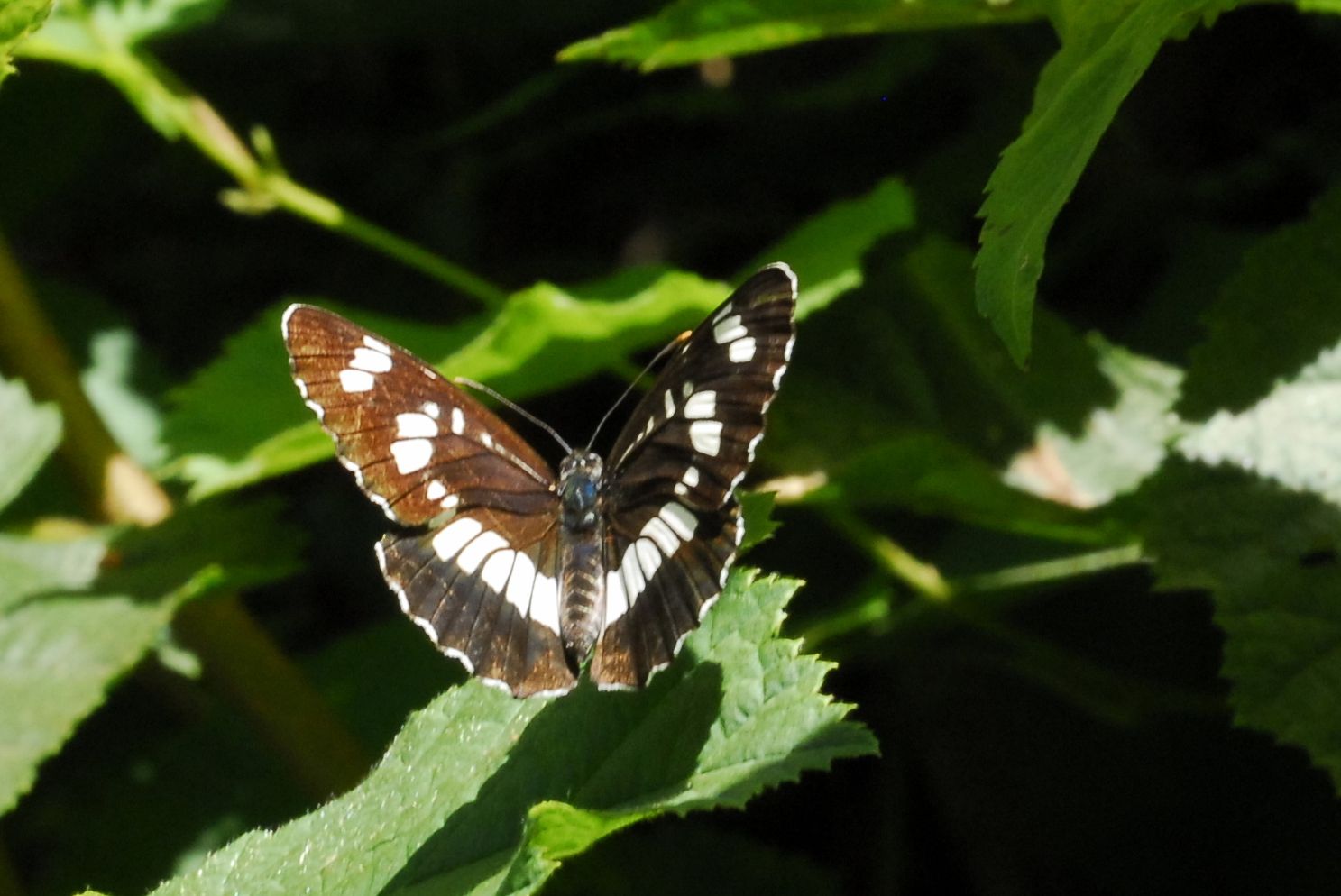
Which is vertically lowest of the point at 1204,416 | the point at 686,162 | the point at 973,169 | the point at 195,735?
the point at 1204,416

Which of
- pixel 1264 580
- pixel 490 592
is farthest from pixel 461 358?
pixel 1264 580

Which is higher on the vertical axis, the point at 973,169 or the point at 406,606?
the point at 973,169

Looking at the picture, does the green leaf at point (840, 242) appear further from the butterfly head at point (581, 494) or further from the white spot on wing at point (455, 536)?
the white spot on wing at point (455, 536)

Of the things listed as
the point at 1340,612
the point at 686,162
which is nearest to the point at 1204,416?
the point at 1340,612

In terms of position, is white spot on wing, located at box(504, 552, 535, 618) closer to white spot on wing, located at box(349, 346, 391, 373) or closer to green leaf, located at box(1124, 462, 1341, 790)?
white spot on wing, located at box(349, 346, 391, 373)

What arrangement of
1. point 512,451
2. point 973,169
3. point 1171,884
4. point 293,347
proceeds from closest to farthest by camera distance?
point 293,347, point 512,451, point 1171,884, point 973,169

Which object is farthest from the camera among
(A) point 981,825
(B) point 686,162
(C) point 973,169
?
(B) point 686,162

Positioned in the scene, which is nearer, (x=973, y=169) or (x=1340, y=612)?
(x=1340, y=612)

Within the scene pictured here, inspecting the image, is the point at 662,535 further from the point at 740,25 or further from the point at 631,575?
the point at 740,25

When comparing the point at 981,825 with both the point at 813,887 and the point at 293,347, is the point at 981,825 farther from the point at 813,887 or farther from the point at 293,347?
the point at 293,347
